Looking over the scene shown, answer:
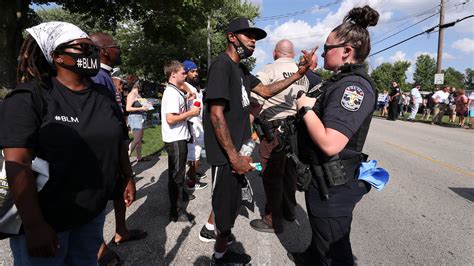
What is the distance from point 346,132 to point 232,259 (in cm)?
171

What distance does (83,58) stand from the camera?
1.64 m

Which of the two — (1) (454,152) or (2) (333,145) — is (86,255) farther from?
(1) (454,152)

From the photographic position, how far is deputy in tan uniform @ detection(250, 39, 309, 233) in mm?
3545

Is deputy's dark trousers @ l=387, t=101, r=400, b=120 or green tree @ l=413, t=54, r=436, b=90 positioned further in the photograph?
green tree @ l=413, t=54, r=436, b=90

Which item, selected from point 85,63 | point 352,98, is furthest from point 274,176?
point 85,63

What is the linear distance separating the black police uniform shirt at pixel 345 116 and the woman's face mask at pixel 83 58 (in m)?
1.36

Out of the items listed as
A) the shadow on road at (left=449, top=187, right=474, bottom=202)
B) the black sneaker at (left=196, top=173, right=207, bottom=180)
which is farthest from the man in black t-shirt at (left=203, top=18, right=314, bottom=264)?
the shadow on road at (left=449, top=187, right=474, bottom=202)

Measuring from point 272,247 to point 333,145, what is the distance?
188cm

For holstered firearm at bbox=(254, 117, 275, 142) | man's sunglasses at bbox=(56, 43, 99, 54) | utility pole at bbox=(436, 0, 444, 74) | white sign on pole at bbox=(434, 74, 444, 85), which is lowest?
holstered firearm at bbox=(254, 117, 275, 142)

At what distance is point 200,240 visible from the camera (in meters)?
3.31

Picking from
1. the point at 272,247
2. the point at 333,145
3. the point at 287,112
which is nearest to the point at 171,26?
the point at 287,112

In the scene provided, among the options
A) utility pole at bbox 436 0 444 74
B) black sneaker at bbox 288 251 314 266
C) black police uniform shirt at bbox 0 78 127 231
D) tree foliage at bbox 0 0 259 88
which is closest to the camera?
black police uniform shirt at bbox 0 78 127 231

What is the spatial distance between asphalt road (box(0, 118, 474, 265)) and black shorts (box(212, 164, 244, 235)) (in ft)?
2.25

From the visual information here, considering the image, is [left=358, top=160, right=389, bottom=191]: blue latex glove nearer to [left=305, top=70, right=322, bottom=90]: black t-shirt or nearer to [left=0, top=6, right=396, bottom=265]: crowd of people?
[left=0, top=6, right=396, bottom=265]: crowd of people
